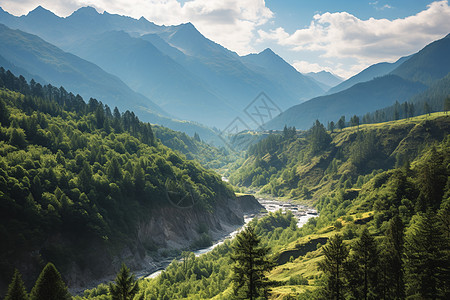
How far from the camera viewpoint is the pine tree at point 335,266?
1779 inches

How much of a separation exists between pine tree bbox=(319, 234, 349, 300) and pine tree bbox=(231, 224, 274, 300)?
8720 mm

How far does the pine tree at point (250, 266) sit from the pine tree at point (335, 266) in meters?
8.72

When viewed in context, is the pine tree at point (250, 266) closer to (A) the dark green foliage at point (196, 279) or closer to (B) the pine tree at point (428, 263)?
(B) the pine tree at point (428, 263)

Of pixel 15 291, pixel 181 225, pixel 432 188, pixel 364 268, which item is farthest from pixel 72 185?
pixel 432 188

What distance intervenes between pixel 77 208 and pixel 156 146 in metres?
90.2

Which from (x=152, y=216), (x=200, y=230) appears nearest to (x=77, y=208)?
(x=152, y=216)

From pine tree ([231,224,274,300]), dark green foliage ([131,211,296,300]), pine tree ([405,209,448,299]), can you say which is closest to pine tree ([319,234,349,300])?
pine tree ([231,224,274,300])

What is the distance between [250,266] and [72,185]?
94132 millimetres

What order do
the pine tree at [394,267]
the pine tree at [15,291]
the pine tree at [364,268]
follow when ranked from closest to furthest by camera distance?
1. the pine tree at [15,291]
2. the pine tree at [364,268]
3. the pine tree at [394,267]

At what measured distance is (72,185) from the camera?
118 metres

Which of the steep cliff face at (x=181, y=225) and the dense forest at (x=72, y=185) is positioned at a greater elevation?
the dense forest at (x=72, y=185)

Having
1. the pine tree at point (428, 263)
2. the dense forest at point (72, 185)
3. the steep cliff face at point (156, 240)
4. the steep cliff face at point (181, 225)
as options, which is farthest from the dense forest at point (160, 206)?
the steep cliff face at point (181, 225)

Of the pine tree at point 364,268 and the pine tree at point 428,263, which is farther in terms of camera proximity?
the pine tree at point 364,268

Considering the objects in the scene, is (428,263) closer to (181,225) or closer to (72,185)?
(72,185)
